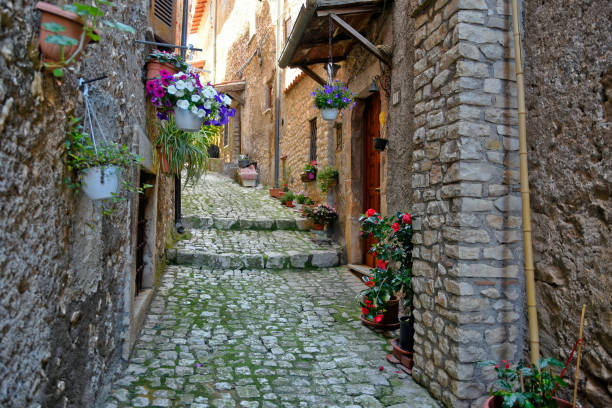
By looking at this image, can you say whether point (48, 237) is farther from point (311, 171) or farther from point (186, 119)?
point (311, 171)

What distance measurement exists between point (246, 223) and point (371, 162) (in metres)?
3.10

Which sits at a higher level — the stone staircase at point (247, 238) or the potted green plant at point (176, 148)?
the potted green plant at point (176, 148)

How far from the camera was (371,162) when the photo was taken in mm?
6559

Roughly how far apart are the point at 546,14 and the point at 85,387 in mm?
3542

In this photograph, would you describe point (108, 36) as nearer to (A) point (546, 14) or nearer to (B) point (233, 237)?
(A) point (546, 14)

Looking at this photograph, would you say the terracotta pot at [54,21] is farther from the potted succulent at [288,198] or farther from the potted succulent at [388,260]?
the potted succulent at [288,198]

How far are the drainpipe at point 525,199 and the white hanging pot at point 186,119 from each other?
2.42m

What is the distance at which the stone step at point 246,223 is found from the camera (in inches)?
331

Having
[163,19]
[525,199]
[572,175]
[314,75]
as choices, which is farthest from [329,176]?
[572,175]

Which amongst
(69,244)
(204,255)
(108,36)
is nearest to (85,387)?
(69,244)

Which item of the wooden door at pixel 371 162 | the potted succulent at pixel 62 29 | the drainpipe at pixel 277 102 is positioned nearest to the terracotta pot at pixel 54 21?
the potted succulent at pixel 62 29

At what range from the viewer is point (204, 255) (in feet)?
21.3

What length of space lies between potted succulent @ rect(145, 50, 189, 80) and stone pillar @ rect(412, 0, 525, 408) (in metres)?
2.28

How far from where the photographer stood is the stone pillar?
9.48ft
